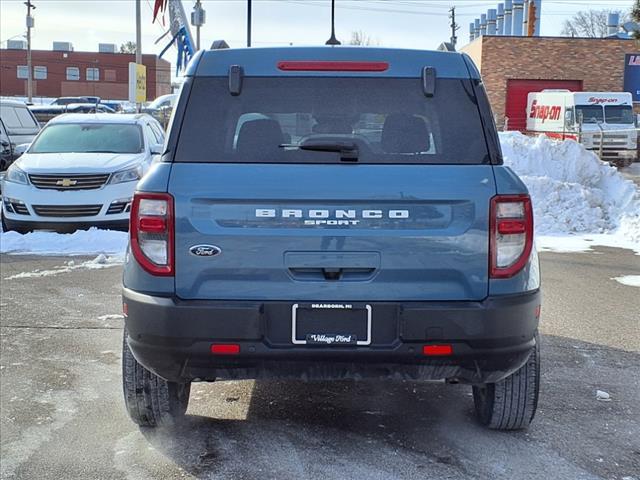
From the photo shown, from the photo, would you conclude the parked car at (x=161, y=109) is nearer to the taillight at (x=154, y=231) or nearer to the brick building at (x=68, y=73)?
the taillight at (x=154, y=231)

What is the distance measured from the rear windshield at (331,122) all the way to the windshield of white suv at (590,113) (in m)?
30.3

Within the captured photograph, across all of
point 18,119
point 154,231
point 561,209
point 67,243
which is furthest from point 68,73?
point 154,231

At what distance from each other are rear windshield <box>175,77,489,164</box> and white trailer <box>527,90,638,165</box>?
87.7 feet

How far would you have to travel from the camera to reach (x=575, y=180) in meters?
15.7

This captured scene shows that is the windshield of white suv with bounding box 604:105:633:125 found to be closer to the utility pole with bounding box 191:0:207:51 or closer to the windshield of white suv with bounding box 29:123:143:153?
the utility pole with bounding box 191:0:207:51

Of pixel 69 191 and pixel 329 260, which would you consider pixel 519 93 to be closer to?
pixel 69 191

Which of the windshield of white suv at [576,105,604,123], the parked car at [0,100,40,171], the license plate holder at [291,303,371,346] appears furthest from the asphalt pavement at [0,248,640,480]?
the windshield of white suv at [576,105,604,123]

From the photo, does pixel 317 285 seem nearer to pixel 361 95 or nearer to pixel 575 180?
pixel 361 95

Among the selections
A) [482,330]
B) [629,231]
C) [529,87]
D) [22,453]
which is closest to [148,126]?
[629,231]

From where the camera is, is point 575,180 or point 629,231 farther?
point 575,180

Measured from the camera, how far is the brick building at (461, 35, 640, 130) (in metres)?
44.4

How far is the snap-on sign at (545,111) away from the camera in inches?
1363

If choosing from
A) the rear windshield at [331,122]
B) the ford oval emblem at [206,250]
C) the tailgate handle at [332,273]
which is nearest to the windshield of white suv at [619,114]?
the rear windshield at [331,122]

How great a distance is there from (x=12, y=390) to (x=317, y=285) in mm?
2594
